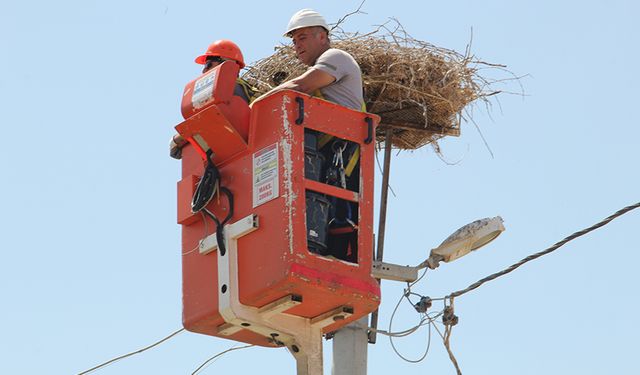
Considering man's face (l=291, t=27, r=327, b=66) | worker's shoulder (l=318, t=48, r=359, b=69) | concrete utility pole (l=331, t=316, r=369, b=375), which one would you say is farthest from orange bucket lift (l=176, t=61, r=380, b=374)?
man's face (l=291, t=27, r=327, b=66)

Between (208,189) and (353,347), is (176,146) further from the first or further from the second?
(353,347)

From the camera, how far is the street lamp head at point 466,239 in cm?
1263

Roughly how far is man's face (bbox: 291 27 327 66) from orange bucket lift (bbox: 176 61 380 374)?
882 mm

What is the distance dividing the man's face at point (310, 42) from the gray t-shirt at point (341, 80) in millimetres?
545

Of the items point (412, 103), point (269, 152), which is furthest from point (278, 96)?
point (412, 103)

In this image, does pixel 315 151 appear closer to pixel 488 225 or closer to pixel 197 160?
pixel 197 160

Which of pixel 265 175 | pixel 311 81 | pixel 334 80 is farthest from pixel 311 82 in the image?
pixel 265 175

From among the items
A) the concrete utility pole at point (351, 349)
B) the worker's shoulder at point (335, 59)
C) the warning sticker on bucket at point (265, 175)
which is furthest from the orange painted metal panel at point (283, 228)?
the concrete utility pole at point (351, 349)

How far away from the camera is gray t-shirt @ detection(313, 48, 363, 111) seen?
453 inches

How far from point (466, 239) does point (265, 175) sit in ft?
7.12

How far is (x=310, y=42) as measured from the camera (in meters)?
12.2

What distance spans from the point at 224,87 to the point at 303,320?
156 centimetres

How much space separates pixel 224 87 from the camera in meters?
11.3

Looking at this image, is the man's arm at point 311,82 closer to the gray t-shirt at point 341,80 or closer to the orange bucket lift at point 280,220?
the gray t-shirt at point 341,80
